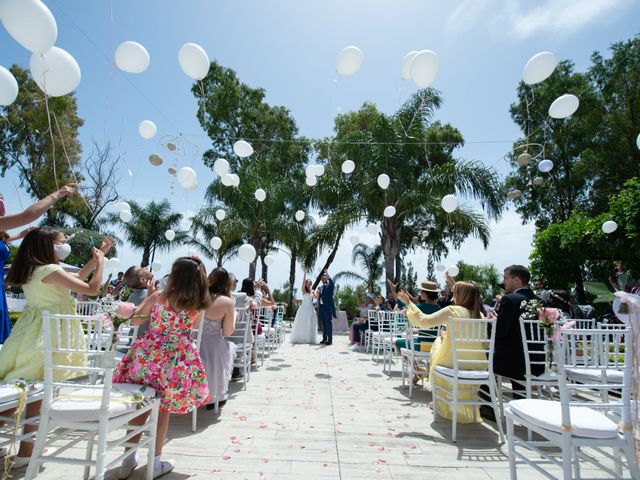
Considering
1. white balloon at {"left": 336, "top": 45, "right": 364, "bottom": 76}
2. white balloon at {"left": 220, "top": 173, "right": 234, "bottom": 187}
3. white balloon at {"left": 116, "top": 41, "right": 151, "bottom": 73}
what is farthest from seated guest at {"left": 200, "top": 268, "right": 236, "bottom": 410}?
white balloon at {"left": 220, "top": 173, "right": 234, "bottom": 187}

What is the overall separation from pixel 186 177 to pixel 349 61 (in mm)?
3943

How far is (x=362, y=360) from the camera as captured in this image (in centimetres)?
861

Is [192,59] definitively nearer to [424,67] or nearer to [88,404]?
[424,67]

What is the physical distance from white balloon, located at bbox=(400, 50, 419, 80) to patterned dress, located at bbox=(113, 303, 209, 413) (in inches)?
225

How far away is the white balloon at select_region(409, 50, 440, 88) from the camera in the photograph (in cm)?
611

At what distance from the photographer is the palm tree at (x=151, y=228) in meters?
24.1

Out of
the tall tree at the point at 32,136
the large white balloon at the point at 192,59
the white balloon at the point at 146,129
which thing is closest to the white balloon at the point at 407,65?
the large white balloon at the point at 192,59

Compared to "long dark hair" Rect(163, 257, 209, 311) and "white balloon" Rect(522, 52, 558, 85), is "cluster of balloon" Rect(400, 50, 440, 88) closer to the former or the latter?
"white balloon" Rect(522, 52, 558, 85)

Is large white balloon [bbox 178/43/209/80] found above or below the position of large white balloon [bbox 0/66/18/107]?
above

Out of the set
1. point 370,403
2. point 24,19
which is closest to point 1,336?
point 24,19

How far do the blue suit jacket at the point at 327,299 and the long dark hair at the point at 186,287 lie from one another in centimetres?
869

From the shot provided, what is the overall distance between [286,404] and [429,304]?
9.00 feet

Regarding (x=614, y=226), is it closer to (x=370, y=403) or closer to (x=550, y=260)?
(x=550, y=260)

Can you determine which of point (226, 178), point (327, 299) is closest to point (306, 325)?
point (327, 299)
